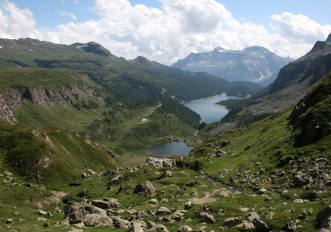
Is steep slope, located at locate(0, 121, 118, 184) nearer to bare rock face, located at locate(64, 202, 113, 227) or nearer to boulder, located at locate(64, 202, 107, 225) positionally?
boulder, located at locate(64, 202, 107, 225)

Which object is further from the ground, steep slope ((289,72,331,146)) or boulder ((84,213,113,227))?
steep slope ((289,72,331,146))

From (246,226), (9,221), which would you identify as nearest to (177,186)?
(9,221)

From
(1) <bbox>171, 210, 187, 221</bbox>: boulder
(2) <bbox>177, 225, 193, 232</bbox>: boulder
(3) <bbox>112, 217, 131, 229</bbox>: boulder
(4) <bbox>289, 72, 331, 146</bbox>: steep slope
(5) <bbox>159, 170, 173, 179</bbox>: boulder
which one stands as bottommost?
(5) <bbox>159, 170, 173, 179</bbox>: boulder

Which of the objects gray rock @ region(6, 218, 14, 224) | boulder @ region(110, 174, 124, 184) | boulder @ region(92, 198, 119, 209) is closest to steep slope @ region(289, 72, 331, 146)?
boulder @ region(110, 174, 124, 184)

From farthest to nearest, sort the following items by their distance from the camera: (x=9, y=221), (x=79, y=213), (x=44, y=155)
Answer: (x=44, y=155) → (x=9, y=221) → (x=79, y=213)

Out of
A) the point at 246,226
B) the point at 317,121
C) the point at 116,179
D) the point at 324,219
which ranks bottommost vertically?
the point at 116,179

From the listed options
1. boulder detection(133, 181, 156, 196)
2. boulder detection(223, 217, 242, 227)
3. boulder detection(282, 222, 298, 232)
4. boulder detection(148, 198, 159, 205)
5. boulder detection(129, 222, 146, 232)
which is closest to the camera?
boulder detection(282, 222, 298, 232)

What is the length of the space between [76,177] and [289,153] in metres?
45.6

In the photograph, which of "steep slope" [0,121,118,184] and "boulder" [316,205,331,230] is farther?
"steep slope" [0,121,118,184]

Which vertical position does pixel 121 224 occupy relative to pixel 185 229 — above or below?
below

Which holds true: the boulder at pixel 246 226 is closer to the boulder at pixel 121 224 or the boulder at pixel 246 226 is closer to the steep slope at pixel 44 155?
the boulder at pixel 121 224

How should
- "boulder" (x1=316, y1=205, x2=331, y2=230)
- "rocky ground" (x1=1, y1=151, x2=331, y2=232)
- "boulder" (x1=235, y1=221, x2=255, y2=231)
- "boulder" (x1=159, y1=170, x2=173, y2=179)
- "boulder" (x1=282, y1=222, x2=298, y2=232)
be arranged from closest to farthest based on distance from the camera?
1. "boulder" (x1=316, y1=205, x2=331, y2=230)
2. "boulder" (x1=282, y1=222, x2=298, y2=232)
3. "boulder" (x1=235, y1=221, x2=255, y2=231)
4. "rocky ground" (x1=1, y1=151, x2=331, y2=232)
5. "boulder" (x1=159, y1=170, x2=173, y2=179)

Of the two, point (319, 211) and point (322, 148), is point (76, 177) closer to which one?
point (322, 148)

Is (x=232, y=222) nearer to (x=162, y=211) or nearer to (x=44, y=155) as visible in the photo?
Answer: (x=162, y=211)
